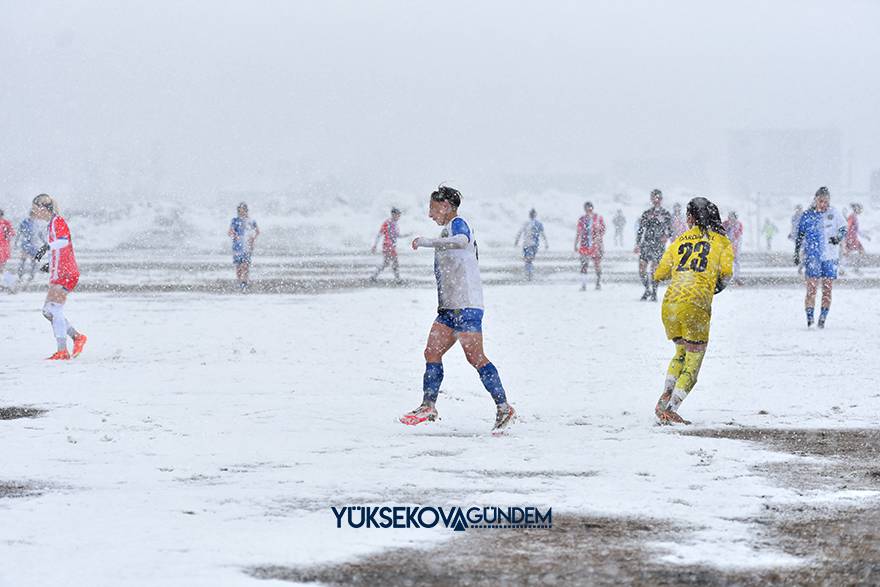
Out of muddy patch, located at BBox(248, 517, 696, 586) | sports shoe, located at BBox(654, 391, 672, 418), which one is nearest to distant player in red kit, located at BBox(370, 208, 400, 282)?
sports shoe, located at BBox(654, 391, 672, 418)

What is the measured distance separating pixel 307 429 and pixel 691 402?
314 centimetres

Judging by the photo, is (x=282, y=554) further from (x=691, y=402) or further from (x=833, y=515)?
(x=691, y=402)

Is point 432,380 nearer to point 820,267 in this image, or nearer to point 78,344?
point 78,344

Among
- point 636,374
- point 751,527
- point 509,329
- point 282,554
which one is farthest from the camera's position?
point 509,329

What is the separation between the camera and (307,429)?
827cm

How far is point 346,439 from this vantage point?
310 inches

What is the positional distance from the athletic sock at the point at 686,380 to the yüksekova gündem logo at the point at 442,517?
10.2ft

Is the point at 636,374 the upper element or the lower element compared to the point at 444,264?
lower

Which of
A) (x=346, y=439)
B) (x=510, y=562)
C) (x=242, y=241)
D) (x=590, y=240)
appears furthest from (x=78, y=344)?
(x=590, y=240)

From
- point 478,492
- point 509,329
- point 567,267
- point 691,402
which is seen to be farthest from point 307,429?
point 567,267

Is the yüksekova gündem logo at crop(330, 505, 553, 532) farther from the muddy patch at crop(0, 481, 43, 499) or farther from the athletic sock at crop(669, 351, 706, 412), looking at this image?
the athletic sock at crop(669, 351, 706, 412)

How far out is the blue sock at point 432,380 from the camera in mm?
8484

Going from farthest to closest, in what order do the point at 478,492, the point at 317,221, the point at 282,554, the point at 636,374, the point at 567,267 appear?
the point at 317,221, the point at 567,267, the point at 636,374, the point at 478,492, the point at 282,554

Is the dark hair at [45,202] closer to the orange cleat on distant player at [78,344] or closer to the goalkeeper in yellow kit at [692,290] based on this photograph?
the orange cleat on distant player at [78,344]
